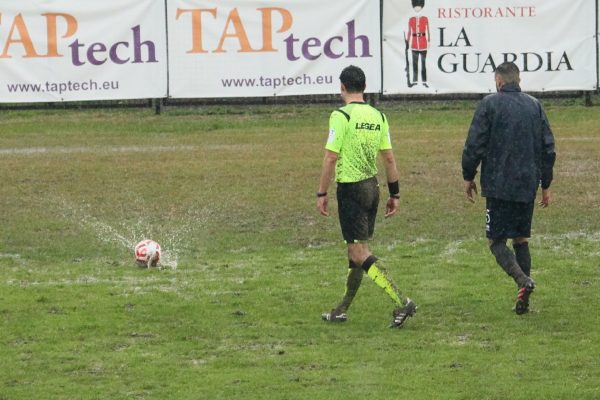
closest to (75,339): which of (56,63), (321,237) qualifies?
(321,237)

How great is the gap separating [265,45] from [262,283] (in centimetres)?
1306

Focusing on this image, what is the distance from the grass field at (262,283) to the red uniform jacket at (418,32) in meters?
3.05

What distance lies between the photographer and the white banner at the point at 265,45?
2417 cm

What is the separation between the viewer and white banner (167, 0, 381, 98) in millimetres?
24172

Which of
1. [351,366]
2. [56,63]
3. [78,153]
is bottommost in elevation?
[351,366]

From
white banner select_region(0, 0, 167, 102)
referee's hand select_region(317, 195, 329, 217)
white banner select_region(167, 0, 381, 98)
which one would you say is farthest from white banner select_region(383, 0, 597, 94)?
referee's hand select_region(317, 195, 329, 217)

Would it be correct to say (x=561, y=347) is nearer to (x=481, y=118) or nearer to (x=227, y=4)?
(x=481, y=118)

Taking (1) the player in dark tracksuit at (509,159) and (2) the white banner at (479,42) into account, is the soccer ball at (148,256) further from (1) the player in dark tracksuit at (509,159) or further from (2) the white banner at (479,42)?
(2) the white banner at (479,42)

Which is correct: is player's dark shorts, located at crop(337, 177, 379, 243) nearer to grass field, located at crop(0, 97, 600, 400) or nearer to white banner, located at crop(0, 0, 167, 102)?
grass field, located at crop(0, 97, 600, 400)

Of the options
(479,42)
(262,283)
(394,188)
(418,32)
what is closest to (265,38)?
(418,32)

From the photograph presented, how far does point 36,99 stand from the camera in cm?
2414

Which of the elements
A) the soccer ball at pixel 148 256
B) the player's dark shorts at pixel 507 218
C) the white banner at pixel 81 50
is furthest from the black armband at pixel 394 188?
the white banner at pixel 81 50

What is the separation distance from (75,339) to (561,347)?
10.5ft

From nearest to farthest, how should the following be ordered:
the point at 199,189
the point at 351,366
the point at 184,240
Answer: the point at 351,366, the point at 184,240, the point at 199,189
